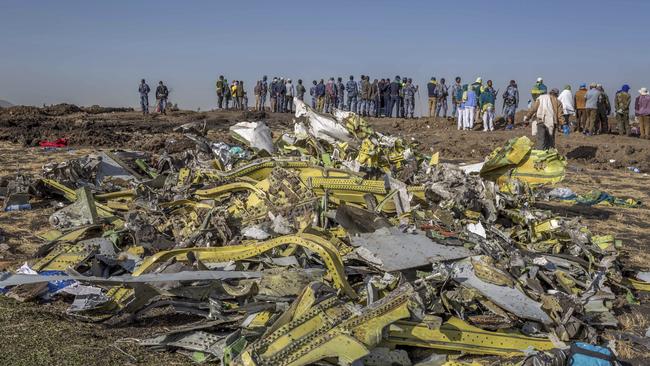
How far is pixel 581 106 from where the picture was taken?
18.8 m

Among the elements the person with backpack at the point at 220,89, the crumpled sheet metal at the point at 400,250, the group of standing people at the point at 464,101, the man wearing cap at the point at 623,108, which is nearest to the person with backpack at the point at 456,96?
the group of standing people at the point at 464,101

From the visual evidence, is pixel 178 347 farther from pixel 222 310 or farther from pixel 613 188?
pixel 613 188

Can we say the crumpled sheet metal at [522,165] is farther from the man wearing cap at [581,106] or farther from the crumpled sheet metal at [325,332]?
the man wearing cap at [581,106]

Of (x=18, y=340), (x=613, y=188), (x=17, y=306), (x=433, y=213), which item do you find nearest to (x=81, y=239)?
(x=17, y=306)

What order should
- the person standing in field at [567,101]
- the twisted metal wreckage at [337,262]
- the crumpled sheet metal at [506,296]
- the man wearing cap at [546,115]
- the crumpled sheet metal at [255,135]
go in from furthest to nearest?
1. the person standing in field at [567,101]
2. the man wearing cap at [546,115]
3. the crumpled sheet metal at [255,135]
4. the crumpled sheet metal at [506,296]
5. the twisted metal wreckage at [337,262]

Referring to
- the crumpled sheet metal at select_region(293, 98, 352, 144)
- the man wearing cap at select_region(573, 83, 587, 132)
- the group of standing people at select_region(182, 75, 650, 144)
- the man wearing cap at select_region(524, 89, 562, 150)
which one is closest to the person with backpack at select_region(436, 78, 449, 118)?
the group of standing people at select_region(182, 75, 650, 144)

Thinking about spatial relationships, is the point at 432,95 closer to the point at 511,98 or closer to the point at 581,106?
the point at 511,98

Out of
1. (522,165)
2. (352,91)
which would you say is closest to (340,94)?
(352,91)

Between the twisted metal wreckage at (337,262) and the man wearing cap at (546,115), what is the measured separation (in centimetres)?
404

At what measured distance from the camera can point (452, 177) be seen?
25.7ft

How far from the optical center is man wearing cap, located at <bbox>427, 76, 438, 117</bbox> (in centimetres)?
2381

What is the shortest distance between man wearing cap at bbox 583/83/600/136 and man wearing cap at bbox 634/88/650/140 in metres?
1.14

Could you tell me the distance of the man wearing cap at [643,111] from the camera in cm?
1752

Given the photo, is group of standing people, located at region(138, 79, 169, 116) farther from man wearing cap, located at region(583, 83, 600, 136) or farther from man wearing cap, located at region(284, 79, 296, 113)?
man wearing cap, located at region(583, 83, 600, 136)
